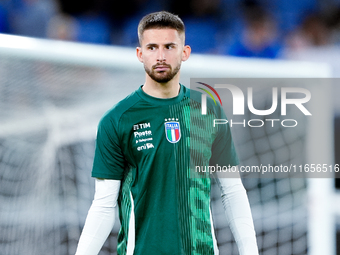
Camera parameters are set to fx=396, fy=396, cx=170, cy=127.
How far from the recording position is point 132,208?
117 centimetres

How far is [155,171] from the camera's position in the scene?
46.1 inches

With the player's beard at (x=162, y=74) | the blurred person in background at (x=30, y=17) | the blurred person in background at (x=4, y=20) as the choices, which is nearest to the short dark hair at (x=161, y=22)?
the player's beard at (x=162, y=74)

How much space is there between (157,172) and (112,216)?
202 millimetres

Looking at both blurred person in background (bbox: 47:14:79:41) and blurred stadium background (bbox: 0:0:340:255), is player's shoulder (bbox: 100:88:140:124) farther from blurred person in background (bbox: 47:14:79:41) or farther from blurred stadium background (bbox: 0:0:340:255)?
blurred person in background (bbox: 47:14:79:41)

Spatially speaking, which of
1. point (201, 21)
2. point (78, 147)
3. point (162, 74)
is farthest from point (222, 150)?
point (201, 21)

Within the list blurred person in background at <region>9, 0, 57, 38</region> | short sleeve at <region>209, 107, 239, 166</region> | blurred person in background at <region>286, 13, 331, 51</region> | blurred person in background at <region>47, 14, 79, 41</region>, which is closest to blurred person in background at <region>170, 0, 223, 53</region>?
blurred person in background at <region>286, 13, 331, 51</region>

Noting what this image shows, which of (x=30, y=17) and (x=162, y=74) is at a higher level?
(x=30, y=17)

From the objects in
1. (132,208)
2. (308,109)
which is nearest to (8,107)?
(132,208)

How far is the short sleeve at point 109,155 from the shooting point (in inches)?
46.4

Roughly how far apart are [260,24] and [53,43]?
6.46 ft

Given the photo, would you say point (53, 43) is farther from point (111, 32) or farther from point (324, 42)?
point (324, 42)

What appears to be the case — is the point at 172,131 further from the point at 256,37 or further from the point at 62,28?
the point at 256,37

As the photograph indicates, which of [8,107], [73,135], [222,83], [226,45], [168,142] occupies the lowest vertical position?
[168,142]

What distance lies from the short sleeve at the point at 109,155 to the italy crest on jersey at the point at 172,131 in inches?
6.0
